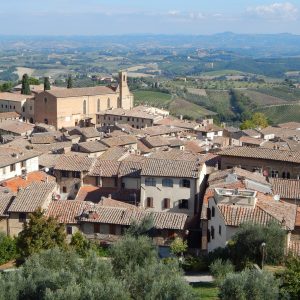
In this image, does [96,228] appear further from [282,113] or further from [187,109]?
[282,113]

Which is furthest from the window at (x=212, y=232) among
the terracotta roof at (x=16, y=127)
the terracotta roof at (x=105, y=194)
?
the terracotta roof at (x=16, y=127)

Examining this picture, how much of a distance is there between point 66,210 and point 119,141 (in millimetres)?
23453

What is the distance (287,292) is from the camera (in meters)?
17.3

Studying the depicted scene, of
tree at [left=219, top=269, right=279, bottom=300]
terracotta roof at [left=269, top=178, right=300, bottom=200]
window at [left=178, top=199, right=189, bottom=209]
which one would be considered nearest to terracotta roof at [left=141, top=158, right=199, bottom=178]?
window at [left=178, top=199, right=189, bottom=209]

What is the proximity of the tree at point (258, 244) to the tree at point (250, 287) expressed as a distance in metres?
5.45

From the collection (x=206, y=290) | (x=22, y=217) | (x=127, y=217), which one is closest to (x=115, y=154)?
(x=22, y=217)

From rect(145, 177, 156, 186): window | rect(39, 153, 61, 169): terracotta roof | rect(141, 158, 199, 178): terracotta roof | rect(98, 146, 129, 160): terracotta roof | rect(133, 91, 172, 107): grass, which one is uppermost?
rect(141, 158, 199, 178): terracotta roof

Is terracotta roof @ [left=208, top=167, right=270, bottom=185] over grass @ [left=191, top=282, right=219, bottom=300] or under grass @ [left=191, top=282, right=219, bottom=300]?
over

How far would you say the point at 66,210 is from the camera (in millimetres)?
30391

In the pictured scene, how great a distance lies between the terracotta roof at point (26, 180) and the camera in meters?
37.2

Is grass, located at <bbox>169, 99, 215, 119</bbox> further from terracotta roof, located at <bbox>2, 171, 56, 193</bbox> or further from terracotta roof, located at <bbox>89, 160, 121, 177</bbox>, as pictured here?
terracotta roof, located at <bbox>89, 160, 121, 177</bbox>

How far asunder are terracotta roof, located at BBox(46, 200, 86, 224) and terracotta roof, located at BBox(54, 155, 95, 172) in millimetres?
7181

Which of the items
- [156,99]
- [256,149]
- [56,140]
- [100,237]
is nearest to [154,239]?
[100,237]

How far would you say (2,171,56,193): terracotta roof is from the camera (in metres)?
37.2
